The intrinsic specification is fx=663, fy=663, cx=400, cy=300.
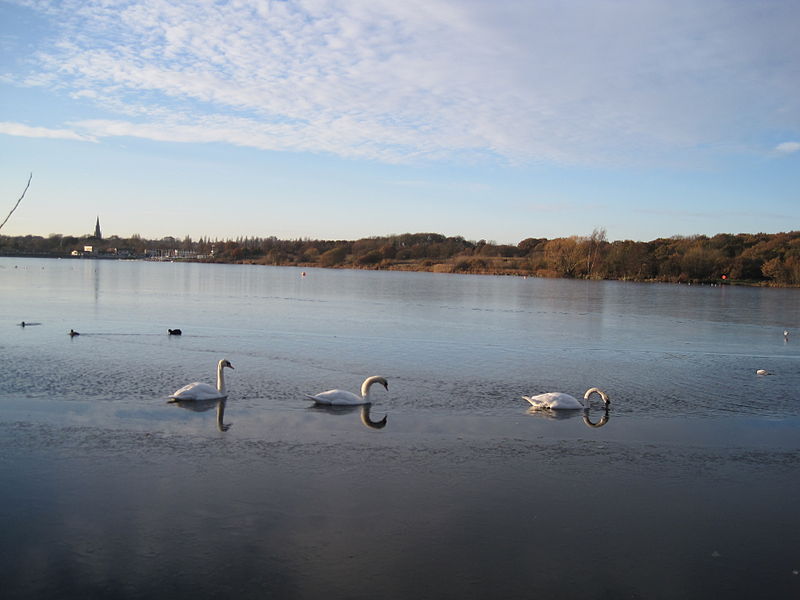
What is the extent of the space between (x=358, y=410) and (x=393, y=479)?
3.10 metres

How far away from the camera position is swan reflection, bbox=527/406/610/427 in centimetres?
993

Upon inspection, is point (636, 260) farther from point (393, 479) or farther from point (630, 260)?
point (393, 479)

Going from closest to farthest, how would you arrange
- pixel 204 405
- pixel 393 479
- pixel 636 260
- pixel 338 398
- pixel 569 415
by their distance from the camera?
pixel 393 479 → pixel 204 405 → pixel 569 415 → pixel 338 398 → pixel 636 260

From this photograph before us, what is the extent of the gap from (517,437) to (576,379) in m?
4.87

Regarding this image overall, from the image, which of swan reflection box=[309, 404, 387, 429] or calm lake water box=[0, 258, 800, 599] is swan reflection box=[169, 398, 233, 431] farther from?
swan reflection box=[309, 404, 387, 429]

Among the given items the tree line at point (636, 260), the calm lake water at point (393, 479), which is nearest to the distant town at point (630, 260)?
the tree line at point (636, 260)

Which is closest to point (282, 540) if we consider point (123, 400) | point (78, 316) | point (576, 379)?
point (123, 400)

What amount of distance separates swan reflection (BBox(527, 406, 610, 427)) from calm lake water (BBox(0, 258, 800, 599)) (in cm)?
6

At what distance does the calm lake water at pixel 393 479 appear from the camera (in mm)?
5156

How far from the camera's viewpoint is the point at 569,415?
10258mm

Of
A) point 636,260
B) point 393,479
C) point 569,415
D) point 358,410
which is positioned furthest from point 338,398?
point 636,260

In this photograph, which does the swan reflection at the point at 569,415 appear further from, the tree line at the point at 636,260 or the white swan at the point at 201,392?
the tree line at the point at 636,260

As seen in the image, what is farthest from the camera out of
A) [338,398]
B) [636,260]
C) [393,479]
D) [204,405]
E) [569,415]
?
[636,260]

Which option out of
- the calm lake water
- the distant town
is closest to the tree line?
the distant town
